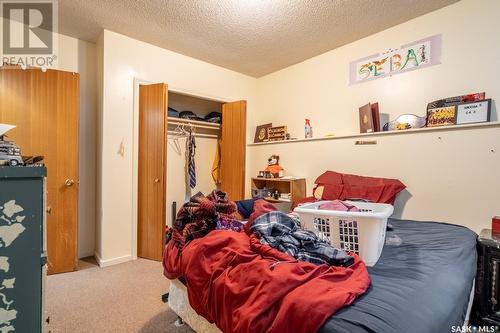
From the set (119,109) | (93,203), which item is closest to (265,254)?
(119,109)

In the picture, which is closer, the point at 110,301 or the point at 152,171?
the point at 110,301

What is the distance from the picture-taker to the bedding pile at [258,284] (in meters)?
0.78

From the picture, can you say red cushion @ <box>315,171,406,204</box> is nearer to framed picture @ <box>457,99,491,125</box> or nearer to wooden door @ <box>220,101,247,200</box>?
framed picture @ <box>457,99,491,125</box>

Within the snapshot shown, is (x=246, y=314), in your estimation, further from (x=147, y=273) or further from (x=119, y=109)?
(x=119, y=109)

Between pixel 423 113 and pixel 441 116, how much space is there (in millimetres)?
210

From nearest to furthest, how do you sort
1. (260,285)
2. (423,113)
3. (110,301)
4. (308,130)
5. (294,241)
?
(260,285) → (294,241) → (110,301) → (423,113) → (308,130)

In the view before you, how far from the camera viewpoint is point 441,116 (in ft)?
7.04

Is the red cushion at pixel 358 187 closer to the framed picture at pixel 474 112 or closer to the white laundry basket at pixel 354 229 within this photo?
the framed picture at pixel 474 112

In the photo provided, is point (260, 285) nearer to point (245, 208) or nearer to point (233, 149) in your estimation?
point (245, 208)

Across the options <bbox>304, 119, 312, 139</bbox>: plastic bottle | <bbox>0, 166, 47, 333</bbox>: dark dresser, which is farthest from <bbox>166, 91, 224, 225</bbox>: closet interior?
<bbox>0, 166, 47, 333</bbox>: dark dresser

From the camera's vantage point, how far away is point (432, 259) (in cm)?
123

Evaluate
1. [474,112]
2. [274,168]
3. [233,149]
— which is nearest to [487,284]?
[474,112]

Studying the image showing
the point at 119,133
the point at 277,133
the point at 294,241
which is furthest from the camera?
the point at 277,133

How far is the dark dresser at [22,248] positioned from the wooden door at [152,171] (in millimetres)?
1848
